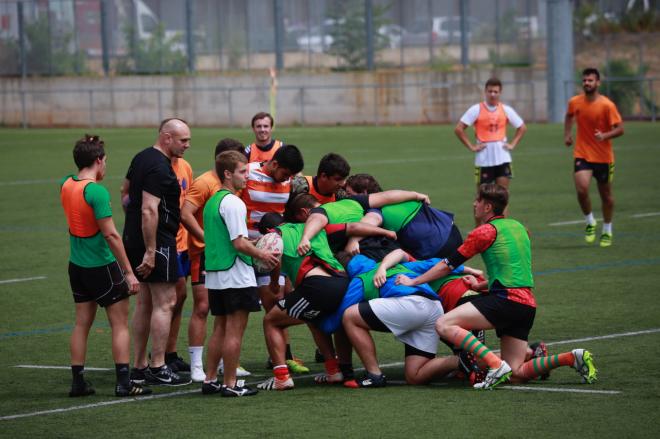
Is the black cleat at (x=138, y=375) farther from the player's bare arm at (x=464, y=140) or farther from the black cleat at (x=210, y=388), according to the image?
the player's bare arm at (x=464, y=140)

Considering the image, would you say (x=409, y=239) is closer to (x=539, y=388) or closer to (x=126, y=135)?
(x=539, y=388)

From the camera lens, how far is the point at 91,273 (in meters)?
8.73

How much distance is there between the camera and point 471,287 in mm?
9133

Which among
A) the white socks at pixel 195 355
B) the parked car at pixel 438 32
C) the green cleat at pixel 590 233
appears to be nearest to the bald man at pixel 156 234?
the white socks at pixel 195 355

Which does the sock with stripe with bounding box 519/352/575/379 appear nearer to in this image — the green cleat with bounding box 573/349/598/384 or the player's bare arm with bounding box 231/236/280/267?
the green cleat with bounding box 573/349/598/384

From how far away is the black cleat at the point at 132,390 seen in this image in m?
8.72

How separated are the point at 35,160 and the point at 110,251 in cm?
2566

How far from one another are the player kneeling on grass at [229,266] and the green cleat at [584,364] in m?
2.21

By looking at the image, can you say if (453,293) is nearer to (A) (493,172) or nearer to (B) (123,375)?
(B) (123,375)

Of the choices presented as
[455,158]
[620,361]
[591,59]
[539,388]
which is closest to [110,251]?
[539,388]

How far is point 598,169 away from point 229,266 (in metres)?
9.59

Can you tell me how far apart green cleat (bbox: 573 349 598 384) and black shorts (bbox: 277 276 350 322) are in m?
1.75

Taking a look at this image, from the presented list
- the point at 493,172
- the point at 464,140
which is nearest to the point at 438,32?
the point at 464,140

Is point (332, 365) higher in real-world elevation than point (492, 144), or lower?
lower
